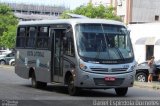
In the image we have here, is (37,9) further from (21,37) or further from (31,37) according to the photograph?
(31,37)

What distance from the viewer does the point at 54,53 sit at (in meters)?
21.7

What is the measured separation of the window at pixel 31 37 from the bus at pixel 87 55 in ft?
3.48

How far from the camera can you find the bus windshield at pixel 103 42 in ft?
64.6

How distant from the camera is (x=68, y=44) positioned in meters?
20.4

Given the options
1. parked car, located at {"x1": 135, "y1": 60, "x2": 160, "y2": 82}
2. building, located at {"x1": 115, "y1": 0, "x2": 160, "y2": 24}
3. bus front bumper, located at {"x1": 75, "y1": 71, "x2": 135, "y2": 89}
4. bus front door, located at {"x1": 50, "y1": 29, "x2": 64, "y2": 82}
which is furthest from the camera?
building, located at {"x1": 115, "y1": 0, "x2": 160, "y2": 24}

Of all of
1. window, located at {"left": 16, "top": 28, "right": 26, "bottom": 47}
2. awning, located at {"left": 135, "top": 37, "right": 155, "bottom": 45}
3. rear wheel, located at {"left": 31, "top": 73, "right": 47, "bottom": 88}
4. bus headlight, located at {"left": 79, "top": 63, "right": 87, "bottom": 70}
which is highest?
window, located at {"left": 16, "top": 28, "right": 26, "bottom": 47}

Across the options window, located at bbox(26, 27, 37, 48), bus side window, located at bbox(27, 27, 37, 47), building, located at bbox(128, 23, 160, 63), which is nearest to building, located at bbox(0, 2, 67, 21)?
building, located at bbox(128, 23, 160, 63)

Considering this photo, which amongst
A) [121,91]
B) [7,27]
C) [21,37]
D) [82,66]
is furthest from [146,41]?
[7,27]

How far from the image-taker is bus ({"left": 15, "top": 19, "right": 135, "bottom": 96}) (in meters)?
19.4

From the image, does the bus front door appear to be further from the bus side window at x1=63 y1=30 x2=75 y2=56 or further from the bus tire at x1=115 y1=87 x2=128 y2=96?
the bus tire at x1=115 y1=87 x2=128 y2=96

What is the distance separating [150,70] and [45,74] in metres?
10.9

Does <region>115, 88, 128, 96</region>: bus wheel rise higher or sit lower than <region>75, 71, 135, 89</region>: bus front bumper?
lower

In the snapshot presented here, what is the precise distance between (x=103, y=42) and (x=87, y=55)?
2.93 feet

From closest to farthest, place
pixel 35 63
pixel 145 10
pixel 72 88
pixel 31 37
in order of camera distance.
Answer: pixel 72 88 < pixel 35 63 < pixel 31 37 < pixel 145 10
